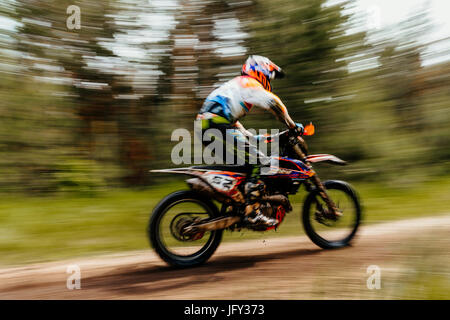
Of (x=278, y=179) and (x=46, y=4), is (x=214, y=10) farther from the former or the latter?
(x=278, y=179)

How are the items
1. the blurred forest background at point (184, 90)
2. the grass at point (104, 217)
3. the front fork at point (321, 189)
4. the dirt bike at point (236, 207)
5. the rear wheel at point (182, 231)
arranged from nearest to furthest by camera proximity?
1. the rear wheel at point (182, 231)
2. the dirt bike at point (236, 207)
3. the front fork at point (321, 189)
4. the grass at point (104, 217)
5. the blurred forest background at point (184, 90)

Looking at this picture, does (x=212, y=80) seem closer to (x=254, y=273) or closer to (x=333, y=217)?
(x=333, y=217)

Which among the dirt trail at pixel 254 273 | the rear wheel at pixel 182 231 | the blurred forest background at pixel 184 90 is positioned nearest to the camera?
the dirt trail at pixel 254 273

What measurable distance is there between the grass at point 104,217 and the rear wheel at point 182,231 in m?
0.83

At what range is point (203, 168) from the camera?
4.11 m

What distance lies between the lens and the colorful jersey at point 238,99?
13.4 feet

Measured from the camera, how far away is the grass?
5.07 m

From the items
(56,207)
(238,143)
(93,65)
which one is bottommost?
(56,207)

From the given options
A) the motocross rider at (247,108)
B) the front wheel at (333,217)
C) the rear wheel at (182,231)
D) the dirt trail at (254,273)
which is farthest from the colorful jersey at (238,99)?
the dirt trail at (254,273)

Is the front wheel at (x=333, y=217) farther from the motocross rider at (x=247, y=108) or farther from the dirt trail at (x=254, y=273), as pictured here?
the motocross rider at (x=247, y=108)

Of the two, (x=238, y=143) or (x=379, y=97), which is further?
(x=379, y=97)

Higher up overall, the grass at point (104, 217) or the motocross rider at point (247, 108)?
the motocross rider at point (247, 108)

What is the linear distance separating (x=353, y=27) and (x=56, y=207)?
23.4ft
